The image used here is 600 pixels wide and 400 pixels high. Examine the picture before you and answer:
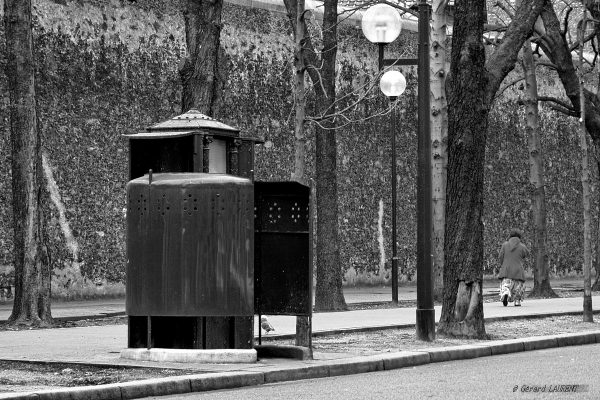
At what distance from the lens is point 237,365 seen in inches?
536

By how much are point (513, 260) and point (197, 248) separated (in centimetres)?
1616

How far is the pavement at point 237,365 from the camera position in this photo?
11836 millimetres

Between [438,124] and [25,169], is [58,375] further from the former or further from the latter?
[438,124]

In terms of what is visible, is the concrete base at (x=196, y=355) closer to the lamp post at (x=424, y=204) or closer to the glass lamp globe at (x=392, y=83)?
the lamp post at (x=424, y=204)

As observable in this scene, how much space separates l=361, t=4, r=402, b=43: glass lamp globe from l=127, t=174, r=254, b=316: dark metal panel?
19.8 feet

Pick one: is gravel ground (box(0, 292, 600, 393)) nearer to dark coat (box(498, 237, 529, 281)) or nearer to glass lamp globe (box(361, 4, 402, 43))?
dark coat (box(498, 237, 529, 281))

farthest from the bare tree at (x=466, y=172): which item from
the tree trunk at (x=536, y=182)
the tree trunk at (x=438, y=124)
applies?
the tree trunk at (x=536, y=182)

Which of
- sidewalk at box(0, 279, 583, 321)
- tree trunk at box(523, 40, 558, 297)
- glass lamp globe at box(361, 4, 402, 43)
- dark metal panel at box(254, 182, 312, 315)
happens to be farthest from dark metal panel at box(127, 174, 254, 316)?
tree trunk at box(523, 40, 558, 297)

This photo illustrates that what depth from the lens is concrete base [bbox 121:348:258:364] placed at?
1377 cm

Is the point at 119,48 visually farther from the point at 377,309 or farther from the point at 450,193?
the point at 450,193

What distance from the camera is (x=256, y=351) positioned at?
14312 millimetres

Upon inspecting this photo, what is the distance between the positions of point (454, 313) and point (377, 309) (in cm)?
772

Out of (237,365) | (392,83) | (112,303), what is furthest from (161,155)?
(112,303)

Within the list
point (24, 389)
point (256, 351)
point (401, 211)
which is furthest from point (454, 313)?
point (401, 211)
